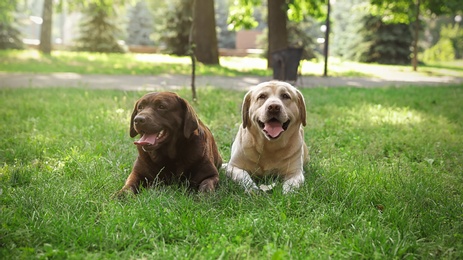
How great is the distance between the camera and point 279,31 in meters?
18.4

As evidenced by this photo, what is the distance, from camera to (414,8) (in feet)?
76.9

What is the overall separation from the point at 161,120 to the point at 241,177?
0.98 metres

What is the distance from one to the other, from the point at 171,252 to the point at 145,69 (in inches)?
599

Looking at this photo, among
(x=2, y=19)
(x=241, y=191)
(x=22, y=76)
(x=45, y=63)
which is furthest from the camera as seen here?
(x=2, y=19)

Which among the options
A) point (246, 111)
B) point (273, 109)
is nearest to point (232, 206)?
point (273, 109)

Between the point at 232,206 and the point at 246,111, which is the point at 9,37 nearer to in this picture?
the point at 246,111

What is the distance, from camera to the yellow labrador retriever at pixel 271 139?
4.21m

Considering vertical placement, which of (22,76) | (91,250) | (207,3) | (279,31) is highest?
(207,3)

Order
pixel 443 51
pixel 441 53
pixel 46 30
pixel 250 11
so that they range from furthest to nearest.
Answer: pixel 441 53, pixel 443 51, pixel 46 30, pixel 250 11

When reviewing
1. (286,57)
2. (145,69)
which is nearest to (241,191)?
(286,57)

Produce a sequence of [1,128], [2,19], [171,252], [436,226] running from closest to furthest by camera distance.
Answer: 1. [171,252]
2. [436,226]
3. [1,128]
4. [2,19]

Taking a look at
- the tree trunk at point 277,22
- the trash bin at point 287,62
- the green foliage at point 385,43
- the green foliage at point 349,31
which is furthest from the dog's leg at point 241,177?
the green foliage at point 385,43

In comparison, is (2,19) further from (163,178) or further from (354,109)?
(163,178)

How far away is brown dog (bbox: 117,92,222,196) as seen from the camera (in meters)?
3.88
